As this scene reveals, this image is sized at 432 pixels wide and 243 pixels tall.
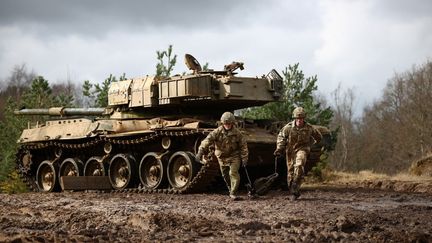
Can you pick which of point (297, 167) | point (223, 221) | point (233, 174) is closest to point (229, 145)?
point (233, 174)

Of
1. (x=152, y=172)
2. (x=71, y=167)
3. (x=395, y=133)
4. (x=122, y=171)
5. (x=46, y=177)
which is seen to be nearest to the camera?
(x=152, y=172)

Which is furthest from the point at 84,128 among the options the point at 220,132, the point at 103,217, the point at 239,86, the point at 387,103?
the point at 387,103

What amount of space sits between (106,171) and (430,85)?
29.9 m

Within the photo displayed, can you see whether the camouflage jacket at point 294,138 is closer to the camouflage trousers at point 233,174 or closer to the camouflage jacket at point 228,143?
the camouflage jacket at point 228,143

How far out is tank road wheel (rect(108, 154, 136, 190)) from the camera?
15.4m

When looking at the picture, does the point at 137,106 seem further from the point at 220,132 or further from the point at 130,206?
the point at 130,206

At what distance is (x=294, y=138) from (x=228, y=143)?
121cm

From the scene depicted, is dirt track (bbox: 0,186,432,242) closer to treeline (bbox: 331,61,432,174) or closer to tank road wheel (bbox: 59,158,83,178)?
tank road wheel (bbox: 59,158,83,178)

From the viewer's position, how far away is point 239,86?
587 inches

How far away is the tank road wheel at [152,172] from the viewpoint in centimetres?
1464

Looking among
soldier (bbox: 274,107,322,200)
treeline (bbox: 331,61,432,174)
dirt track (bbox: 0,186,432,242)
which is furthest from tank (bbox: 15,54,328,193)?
treeline (bbox: 331,61,432,174)

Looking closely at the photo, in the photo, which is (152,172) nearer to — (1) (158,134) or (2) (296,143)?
(1) (158,134)

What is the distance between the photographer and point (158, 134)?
14.4m

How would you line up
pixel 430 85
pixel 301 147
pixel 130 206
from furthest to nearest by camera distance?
pixel 430 85 < pixel 301 147 < pixel 130 206
